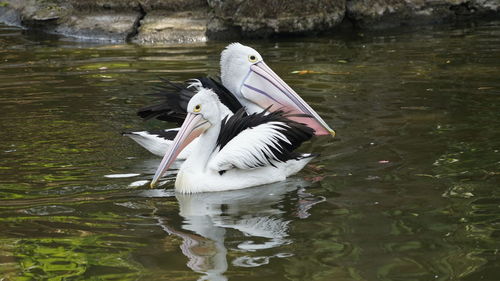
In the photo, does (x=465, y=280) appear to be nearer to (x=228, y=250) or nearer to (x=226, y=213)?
(x=228, y=250)

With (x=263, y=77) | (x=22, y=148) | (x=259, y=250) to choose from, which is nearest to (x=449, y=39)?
(x=263, y=77)

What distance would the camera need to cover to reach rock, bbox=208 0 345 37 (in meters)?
10.7

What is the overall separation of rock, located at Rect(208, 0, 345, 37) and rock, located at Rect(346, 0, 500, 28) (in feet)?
1.05

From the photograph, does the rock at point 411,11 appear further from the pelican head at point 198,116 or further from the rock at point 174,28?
the pelican head at point 198,116

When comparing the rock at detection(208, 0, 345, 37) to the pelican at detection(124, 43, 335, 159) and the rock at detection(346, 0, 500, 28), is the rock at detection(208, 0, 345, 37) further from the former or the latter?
the pelican at detection(124, 43, 335, 159)

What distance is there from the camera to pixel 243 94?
6309 millimetres

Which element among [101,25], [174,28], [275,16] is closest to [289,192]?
[275,16]

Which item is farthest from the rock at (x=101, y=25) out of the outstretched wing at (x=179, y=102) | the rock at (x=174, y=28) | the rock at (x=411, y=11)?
the outstretched wing at (x=179, y=102)

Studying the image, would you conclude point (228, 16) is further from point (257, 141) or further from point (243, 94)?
point (257, 141)

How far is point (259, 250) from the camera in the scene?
3947 mm

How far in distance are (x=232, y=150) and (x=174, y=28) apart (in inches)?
247

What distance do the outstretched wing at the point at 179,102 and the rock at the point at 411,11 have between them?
533 centimetres

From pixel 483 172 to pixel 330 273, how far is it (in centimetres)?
177

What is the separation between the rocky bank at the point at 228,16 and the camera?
10.8 m
